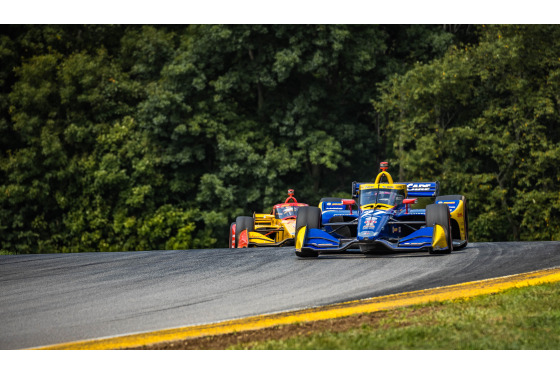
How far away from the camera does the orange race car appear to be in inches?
846

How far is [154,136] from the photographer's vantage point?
34750mm

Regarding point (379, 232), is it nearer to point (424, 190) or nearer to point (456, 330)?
point (424, 190)

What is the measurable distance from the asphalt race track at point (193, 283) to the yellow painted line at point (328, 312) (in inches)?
10.7

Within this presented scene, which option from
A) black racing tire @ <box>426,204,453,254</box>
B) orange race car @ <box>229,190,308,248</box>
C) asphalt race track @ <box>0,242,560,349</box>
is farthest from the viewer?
orange race car @ <box>229,190,308,248</box>

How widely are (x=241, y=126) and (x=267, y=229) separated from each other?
13861mm

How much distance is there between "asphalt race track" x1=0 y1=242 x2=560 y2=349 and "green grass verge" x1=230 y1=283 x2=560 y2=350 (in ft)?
5.22

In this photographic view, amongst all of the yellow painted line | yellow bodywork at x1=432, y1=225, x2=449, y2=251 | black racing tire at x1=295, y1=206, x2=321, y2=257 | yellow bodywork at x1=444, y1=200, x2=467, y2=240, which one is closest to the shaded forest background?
yellow bodywork at x1=444, y1=200, x2=467, y2=240

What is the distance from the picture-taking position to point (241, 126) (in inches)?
1387

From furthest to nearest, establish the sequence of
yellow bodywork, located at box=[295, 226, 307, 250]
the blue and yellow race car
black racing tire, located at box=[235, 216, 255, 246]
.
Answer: black racing tire, located at box=[235, 216, 255, 246], yellow bodywork, located at box=[295, 226, 307, 250], the blue and yellow race car

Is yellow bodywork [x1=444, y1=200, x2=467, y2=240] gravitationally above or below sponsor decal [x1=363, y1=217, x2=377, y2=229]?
below

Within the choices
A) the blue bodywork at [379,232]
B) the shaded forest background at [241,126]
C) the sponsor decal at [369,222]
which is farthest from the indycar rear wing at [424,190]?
the shaded forest background at [241,126]

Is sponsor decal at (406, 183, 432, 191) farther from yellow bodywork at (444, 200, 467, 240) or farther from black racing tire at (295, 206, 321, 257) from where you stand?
black racing tire at (295, 206, 321, 257)

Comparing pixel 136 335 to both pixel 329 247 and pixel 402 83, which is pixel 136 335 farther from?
pixel 402 83

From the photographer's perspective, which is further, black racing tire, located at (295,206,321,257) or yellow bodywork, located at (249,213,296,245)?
yellow bodywork, located at (249,213,296,245)
